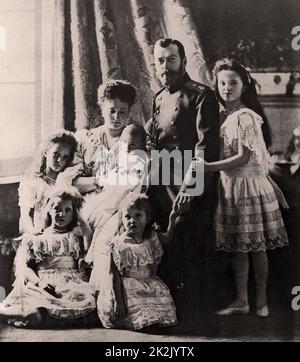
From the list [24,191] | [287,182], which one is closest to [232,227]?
[287,182]

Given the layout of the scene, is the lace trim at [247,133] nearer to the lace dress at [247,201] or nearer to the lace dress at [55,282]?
the lace dress at [247,201]

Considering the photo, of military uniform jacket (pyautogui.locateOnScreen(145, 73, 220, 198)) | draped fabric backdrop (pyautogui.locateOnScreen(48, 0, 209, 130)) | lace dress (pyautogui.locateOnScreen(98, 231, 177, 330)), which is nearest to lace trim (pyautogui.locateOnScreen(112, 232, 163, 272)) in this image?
lace dress (pyautogui.locateOnScreen(98, 231, 177, 330))

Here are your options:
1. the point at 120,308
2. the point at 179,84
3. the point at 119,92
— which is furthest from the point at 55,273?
the point at 179,84

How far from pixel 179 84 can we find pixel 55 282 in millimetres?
1180

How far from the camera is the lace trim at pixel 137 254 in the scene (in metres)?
2.98

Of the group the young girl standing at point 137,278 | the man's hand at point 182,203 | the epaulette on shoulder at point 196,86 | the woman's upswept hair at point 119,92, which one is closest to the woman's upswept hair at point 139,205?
the young girl standing at point 137,278

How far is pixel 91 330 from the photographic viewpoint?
2992 mm

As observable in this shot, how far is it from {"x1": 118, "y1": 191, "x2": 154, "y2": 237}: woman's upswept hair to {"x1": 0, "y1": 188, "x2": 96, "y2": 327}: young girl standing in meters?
0.20

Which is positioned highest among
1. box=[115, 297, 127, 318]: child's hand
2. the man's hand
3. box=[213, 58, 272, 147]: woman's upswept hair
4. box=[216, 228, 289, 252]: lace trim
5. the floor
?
box=[213, 58, 272, 147]: woman's upswept hair

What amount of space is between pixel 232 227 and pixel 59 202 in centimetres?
88

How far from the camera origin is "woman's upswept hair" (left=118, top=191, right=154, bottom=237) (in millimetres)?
3006

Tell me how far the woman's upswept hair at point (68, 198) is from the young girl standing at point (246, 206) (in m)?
0.66

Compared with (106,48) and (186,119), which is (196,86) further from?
(106,48)

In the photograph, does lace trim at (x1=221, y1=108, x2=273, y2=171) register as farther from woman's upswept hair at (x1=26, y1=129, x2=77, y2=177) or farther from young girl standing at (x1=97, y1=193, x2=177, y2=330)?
woman's upswept hair at (x1=26, y1=129, x2=77, y2=177)
